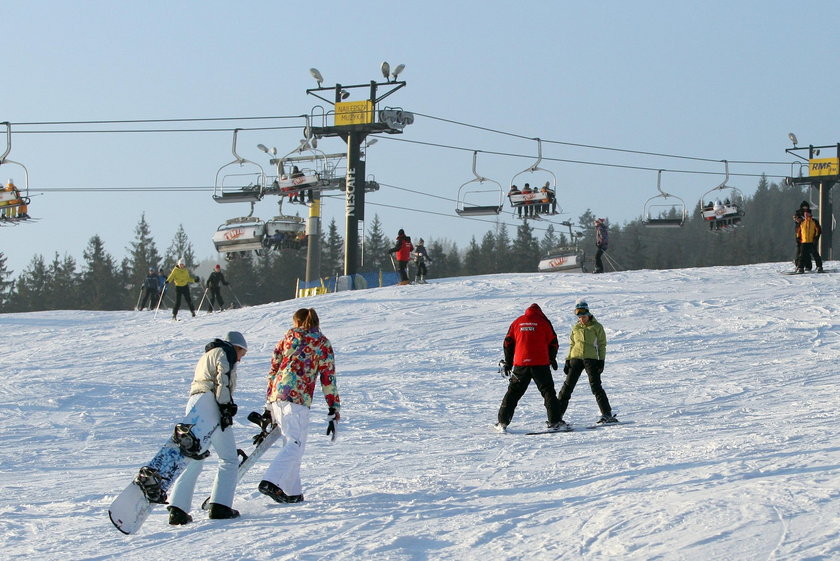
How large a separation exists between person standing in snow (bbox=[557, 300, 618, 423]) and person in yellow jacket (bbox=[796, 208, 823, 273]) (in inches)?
568

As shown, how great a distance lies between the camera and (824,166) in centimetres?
4284

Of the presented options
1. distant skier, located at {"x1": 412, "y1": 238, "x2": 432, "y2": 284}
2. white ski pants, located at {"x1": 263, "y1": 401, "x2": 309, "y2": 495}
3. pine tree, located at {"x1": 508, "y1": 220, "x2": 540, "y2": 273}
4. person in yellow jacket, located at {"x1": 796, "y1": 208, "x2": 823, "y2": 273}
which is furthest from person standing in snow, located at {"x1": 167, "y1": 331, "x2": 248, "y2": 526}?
pine tree, located at {"x1": 508, "y1": 220, "x2": 540, "y2": 273}

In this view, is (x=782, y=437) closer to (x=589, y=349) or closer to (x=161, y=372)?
(x=589, y=349)

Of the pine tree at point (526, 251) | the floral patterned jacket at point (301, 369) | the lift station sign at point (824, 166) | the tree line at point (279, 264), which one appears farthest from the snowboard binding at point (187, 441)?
the pine tree at point (526, 251)

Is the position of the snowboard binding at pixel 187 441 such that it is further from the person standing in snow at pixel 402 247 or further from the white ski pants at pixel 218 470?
the person standing in snow at pixel 402 247

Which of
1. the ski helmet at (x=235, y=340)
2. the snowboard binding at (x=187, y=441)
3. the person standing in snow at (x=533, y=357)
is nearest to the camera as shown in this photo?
the snowboard binding at (x=187, y=441)

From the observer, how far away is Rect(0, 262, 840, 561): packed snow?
6305 mm

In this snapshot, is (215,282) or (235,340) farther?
(215,282)

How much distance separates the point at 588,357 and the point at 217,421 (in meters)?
5.59

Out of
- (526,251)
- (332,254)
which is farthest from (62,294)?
(526,251)

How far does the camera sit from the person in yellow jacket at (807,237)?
2422cm

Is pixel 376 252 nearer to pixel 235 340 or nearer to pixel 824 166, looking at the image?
pixel 824 166

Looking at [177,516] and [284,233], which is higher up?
[284,233]

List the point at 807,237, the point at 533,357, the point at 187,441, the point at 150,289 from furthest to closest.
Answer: the point at 150,289
the point at 807,237
the point at 533,357
the point at 187,441
